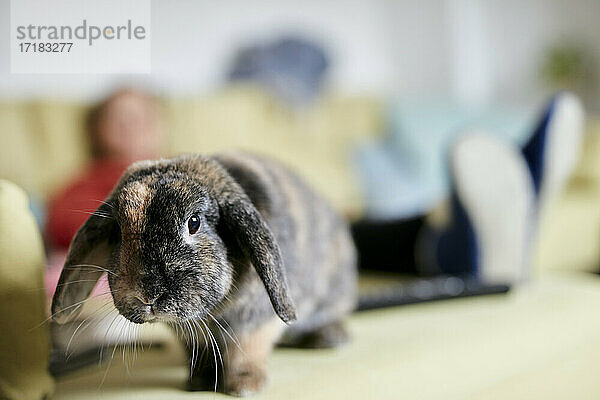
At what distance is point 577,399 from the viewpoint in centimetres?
66

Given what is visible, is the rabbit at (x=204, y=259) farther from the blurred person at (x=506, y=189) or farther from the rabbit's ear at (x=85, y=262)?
the blurred person at (x=506, y=189)

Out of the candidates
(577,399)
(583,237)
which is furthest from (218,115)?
(577,399)

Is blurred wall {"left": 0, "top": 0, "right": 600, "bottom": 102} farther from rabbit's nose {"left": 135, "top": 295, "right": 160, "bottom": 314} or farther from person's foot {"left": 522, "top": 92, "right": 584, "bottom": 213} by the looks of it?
rabbit's nose {"left": 135, "top": 295, "right": 160, "bottom": 314}

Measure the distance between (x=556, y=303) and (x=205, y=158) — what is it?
0.53m

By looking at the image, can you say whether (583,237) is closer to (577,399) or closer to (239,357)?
(577,399)

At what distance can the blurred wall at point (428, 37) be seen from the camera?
2.37 meters

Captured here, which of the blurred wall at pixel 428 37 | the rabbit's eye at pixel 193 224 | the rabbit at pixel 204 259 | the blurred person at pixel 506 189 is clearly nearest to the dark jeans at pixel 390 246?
the blurred person at pixel 506 189

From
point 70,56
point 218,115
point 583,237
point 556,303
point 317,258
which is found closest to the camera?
point 70,56

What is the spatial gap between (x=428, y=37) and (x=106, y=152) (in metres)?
1.94

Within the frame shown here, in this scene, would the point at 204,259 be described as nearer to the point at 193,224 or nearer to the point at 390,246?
the point at 193,224

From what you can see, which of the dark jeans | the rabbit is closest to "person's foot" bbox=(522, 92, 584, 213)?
the dark jeans

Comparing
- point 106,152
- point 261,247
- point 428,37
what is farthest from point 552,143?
point 428,37

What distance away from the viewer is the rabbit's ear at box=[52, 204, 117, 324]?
1.42 feet

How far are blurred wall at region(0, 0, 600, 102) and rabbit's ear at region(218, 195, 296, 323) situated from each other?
1.85 metres
